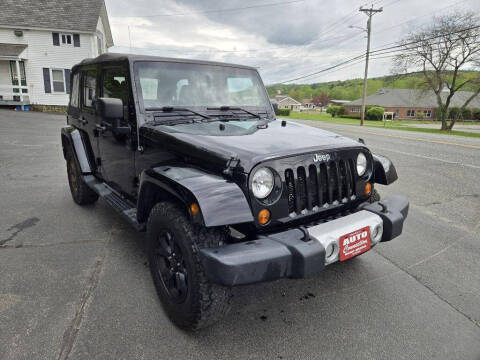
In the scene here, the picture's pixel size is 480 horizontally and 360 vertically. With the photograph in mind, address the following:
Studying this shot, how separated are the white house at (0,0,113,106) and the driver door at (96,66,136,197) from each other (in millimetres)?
20981

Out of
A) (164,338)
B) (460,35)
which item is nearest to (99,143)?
(164,338)

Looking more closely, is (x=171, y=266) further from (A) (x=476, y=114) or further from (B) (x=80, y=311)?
(A) (x=476, y=114)

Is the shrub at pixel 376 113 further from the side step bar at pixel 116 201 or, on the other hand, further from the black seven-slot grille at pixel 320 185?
the black seven-slot grille at pixel 320 185

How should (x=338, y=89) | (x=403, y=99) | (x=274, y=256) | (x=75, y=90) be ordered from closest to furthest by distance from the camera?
(x=274, y=256)
(x=75, y=90)
(x=403, y=99)
(x=338, y=89)

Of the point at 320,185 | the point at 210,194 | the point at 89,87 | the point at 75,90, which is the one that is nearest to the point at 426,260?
the point at 320,185

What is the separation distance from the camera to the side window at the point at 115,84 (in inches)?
117

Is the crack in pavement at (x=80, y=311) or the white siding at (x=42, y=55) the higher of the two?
the white siding at (x=42, y=55)

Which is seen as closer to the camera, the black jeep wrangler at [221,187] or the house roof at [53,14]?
the black jeep wrangler at [221,187]

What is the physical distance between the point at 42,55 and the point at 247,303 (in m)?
24.5

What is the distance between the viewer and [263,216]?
6.63ft

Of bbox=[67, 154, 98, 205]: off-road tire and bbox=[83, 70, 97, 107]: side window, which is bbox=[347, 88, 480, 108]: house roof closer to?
bbox=[67, 154, 98, 205]: off-road tire

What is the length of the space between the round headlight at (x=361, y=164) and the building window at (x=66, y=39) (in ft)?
79.2

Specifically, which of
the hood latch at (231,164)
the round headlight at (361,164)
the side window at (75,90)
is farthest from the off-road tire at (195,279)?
the side window at (75,90)

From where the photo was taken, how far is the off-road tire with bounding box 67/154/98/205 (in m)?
4.47
